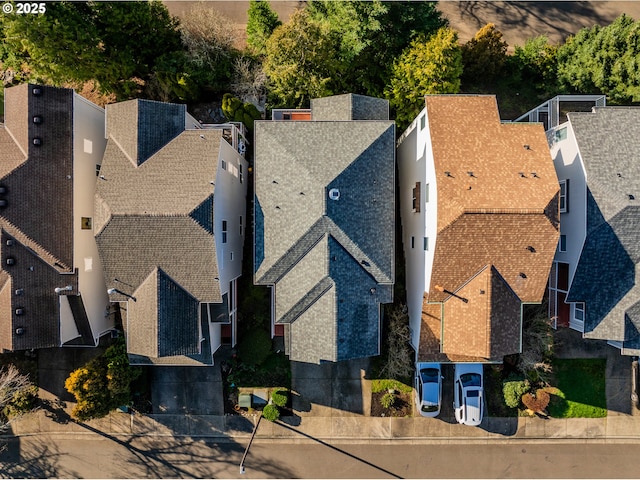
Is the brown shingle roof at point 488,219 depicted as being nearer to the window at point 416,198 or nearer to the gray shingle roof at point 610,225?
the window at point 416,198

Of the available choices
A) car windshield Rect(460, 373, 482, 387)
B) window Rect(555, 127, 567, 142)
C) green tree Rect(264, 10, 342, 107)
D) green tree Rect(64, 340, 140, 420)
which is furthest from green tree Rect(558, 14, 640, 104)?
green tree Rect(64, 340, 140, 420)

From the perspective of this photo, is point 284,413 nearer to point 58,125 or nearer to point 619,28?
point 58,125

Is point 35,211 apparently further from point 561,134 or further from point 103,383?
point 561,134

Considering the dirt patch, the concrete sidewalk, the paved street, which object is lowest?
the paved street

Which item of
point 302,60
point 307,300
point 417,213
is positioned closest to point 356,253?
point 307,300

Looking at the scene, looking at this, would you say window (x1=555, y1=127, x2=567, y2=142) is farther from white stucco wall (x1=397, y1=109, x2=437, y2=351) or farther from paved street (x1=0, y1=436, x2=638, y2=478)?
paved street (x1=0, y1=436, x2=638, y2=478)

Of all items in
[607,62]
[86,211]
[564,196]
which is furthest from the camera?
[607,62]
